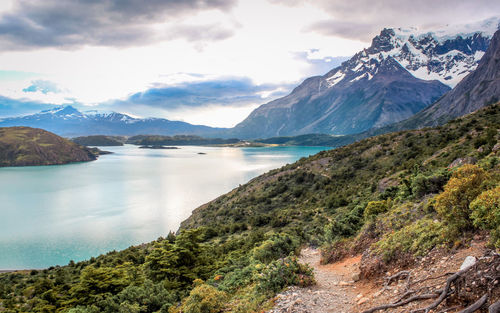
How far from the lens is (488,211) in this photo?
6242 millimetres

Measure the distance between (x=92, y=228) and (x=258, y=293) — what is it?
4514 centimetres

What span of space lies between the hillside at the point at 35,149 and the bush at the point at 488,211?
18930cm

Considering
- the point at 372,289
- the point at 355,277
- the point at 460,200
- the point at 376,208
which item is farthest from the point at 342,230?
the point at 460,200

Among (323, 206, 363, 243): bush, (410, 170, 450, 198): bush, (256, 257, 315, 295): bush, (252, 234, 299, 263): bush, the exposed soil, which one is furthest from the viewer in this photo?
(323, 206, 363, 243): bush

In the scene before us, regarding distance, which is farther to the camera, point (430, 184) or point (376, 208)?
point (376, 208)

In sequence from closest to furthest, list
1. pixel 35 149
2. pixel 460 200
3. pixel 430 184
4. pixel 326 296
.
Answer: pixel 460 200 → pixel 326 296 → pixel 430 184 → pixel 35 149

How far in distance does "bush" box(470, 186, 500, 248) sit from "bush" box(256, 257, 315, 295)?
190 inches

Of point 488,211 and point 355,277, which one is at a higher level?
point 488,211

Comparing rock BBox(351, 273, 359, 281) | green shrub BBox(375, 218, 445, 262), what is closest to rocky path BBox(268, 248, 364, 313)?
rock BBox(351, 273, 359, 281)

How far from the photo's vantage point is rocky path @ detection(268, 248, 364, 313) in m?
7.37

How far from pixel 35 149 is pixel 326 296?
653 ft

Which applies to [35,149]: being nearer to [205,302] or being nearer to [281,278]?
[205,302]

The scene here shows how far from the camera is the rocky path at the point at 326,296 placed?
737 cm

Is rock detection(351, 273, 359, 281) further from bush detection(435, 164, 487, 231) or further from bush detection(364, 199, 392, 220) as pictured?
bush detection(364, 199, 392, 220)
